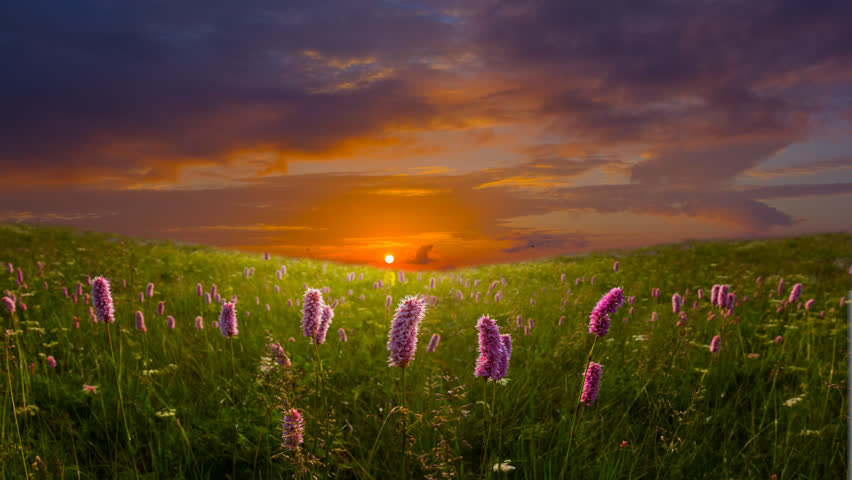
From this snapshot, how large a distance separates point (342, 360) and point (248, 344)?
1.38m

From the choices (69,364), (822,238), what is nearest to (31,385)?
(69,364)

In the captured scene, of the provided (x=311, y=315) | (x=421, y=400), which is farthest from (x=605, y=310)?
(x=421, y=400)

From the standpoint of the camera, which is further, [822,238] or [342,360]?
[822,238]

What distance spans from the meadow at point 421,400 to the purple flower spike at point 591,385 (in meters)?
0.17

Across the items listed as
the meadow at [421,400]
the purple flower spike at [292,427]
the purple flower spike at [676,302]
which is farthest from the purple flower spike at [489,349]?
the purple flower spike at [676,302]

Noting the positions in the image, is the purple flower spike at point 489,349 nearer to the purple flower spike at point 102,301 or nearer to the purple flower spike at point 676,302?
the purple flower spike at point 102,301

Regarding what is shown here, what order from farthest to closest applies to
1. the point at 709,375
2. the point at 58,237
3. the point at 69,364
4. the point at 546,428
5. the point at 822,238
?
1. the point at 822,238
2. the point at 58,237
3. the point at 69,364
4. the point at 709,375
5. the point at 546,428

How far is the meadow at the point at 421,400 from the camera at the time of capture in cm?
310

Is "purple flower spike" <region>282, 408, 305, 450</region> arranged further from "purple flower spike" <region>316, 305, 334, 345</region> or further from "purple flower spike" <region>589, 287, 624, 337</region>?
"purple flower spike" <region>589, 287, 624, 337</region>

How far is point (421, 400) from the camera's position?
4008mm

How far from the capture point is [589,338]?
18.9ft

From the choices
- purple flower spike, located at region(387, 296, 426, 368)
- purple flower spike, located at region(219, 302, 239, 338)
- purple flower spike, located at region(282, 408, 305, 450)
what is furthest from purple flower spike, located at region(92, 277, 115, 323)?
purple flower spike, located at region(387, 296, 426, 368)

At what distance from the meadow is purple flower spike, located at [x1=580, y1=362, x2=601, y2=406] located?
0.57 feet

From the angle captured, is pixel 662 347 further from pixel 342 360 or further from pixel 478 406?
pixel 342 360
